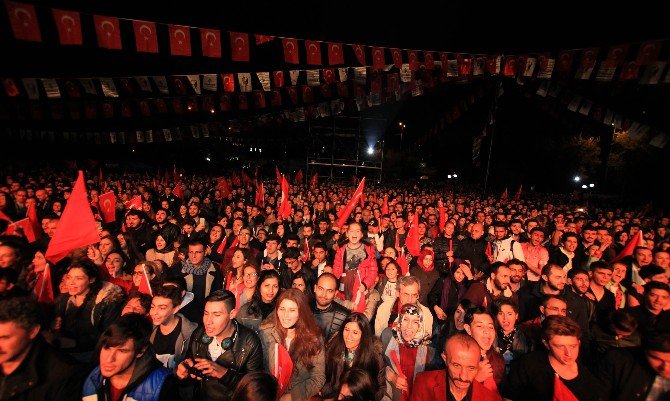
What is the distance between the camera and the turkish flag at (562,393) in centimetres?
258

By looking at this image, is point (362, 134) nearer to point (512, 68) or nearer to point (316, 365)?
point (512, 68)

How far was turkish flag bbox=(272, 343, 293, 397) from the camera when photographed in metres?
2.87

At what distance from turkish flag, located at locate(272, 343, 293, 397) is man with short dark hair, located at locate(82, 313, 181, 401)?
2.65 feet

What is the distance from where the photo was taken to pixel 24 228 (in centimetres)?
620

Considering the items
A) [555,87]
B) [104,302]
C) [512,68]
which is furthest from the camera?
[555,87]

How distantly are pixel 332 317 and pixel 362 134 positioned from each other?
83.4 ft

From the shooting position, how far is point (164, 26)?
8312mm

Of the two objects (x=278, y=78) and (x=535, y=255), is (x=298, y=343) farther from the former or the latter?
(x=278, y=78)

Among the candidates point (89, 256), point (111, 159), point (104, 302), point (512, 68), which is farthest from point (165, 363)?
point (111, 159)

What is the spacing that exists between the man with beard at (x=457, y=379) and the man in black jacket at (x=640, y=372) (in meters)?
0.98

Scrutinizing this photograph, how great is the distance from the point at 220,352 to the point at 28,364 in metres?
1.28

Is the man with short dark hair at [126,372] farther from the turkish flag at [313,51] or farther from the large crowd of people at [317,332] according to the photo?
the turkish flag at [313,51]

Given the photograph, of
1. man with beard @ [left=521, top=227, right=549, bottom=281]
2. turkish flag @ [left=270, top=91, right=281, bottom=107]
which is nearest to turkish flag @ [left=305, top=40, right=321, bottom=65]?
turkish flag @ [left=270, top=91, right=281, bottom=107]

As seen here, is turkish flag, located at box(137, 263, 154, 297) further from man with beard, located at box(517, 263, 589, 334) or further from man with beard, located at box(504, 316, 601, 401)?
man with beard, located at box(517, 263, 589, 334)
